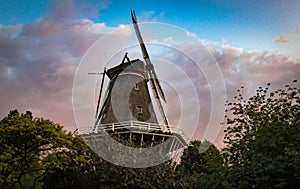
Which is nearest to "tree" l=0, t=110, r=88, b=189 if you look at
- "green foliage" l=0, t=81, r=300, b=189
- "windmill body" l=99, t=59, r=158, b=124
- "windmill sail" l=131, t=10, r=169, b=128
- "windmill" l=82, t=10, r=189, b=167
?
"green foliage" l=0, t=81, r=300, b=189

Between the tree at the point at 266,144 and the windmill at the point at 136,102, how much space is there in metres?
6.01

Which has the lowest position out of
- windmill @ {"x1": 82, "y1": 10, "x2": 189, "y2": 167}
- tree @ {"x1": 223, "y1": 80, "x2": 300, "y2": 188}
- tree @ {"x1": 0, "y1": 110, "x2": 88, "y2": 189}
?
tree @ {"x1": 223, "y1": 80, "x2": 300, "y2": 188}

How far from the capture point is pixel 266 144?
1471 cm

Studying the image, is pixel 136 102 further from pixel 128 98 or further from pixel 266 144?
pixel 266 144

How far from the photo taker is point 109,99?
80.1ft

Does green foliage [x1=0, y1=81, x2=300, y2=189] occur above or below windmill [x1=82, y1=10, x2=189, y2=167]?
below

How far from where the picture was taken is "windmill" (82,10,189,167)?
22.6 meters

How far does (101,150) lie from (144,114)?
6734mm

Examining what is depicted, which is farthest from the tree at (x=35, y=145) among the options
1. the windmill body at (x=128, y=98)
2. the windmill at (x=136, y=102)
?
the windmill body at (x=128, y=98)

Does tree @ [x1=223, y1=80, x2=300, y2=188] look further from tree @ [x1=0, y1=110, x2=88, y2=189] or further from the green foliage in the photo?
tree @ [x1=0, y1=110, x2=88, y2=189]

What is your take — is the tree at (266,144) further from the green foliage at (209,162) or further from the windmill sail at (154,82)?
the windmill sail at (154,82)

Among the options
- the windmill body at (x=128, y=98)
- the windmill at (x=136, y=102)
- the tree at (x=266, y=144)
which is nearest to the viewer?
the tree at (x=266, y=144)

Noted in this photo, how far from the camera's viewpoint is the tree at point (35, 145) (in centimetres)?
1892

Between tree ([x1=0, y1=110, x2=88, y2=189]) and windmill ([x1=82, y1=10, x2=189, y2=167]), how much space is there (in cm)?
257
